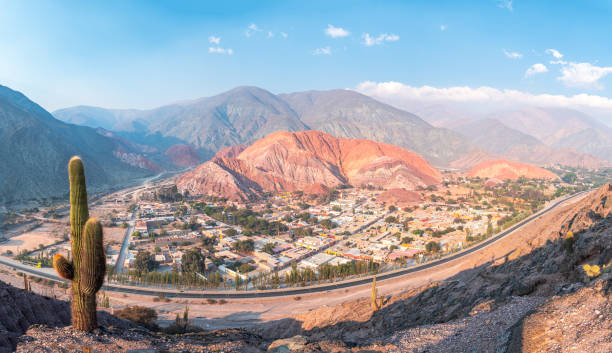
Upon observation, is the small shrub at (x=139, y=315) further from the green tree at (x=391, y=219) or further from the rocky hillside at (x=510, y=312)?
the green tree at (x=391, y=219)

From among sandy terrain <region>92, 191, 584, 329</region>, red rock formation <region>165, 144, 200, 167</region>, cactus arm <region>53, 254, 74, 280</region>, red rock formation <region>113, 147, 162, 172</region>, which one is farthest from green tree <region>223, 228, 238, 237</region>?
red rock formation <region>165, 144, 200, 167</region>

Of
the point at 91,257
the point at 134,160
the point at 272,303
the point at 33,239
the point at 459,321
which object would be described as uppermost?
the point at 134,160

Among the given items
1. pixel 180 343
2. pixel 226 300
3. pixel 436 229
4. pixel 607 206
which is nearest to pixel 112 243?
pixel 226 300

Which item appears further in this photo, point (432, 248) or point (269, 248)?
point (269, 248)

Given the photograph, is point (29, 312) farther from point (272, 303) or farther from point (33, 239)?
point (33, 239)

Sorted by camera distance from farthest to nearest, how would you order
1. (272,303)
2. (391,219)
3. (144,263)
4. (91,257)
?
(391,219) < (144,263) < (272,303) < (91,257)

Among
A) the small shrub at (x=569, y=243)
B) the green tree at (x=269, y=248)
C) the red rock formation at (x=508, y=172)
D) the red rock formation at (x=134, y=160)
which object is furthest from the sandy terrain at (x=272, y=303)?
the red rock formation at (x=134, y=160)

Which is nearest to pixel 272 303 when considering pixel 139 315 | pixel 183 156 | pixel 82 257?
pixel 139 315
